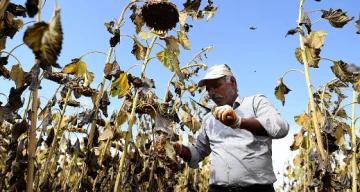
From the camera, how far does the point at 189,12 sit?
2.67 m

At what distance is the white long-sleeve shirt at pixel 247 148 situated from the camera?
267 centimetres

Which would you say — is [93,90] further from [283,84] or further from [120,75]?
[283,84]

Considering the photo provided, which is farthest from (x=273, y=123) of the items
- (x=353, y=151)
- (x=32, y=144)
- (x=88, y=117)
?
(x=353, y=151)

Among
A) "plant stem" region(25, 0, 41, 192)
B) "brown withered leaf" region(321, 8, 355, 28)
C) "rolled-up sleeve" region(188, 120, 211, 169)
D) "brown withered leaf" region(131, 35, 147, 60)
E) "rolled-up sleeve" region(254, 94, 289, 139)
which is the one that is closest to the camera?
"plant stem" region(25, 0, 41, 192)

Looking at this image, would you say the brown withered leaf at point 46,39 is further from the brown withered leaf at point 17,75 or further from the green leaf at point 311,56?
the green leaf at point 311,56

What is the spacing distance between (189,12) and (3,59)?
1.27m

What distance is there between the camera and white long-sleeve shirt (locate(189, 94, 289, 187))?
8.77ft

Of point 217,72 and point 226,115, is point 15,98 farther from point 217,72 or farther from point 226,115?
point 217,72

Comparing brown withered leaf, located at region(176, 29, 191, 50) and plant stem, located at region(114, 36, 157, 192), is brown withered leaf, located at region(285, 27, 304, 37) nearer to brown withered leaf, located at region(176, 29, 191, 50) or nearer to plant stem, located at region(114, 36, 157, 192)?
brown withered leaf, located at region(176, 29, 191, 50)

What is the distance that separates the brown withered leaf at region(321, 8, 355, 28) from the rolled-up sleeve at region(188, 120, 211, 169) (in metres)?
1.31

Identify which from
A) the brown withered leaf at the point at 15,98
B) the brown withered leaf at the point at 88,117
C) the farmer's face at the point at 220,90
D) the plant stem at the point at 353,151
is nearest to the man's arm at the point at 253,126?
the farmer's face at the point at 220,90

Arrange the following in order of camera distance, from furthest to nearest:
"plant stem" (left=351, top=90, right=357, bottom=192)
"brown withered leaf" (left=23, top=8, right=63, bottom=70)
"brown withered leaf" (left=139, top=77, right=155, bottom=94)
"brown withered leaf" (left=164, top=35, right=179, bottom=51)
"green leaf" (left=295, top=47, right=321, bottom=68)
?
1. "plant stem" (left=351, top=90, right=357, bottom=192)
2. "green leaf" (left=295, top=47, right=321, bottom=68)
3. "brown withered leaf" (left=139, top=77, right=155, bottom=94)
4. "brown withered leaf" (left=164, top=35, right=179, bottom=51)
5. "brown withered leaf" (left=23, top=8, right=63, bottom=70)

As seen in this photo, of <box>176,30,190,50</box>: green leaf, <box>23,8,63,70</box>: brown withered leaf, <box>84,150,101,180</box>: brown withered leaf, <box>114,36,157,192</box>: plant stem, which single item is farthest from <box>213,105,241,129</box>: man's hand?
<box>23,8,63,70</box>: brown withered leaf

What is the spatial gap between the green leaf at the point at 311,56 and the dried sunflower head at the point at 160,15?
1329 millimetres
